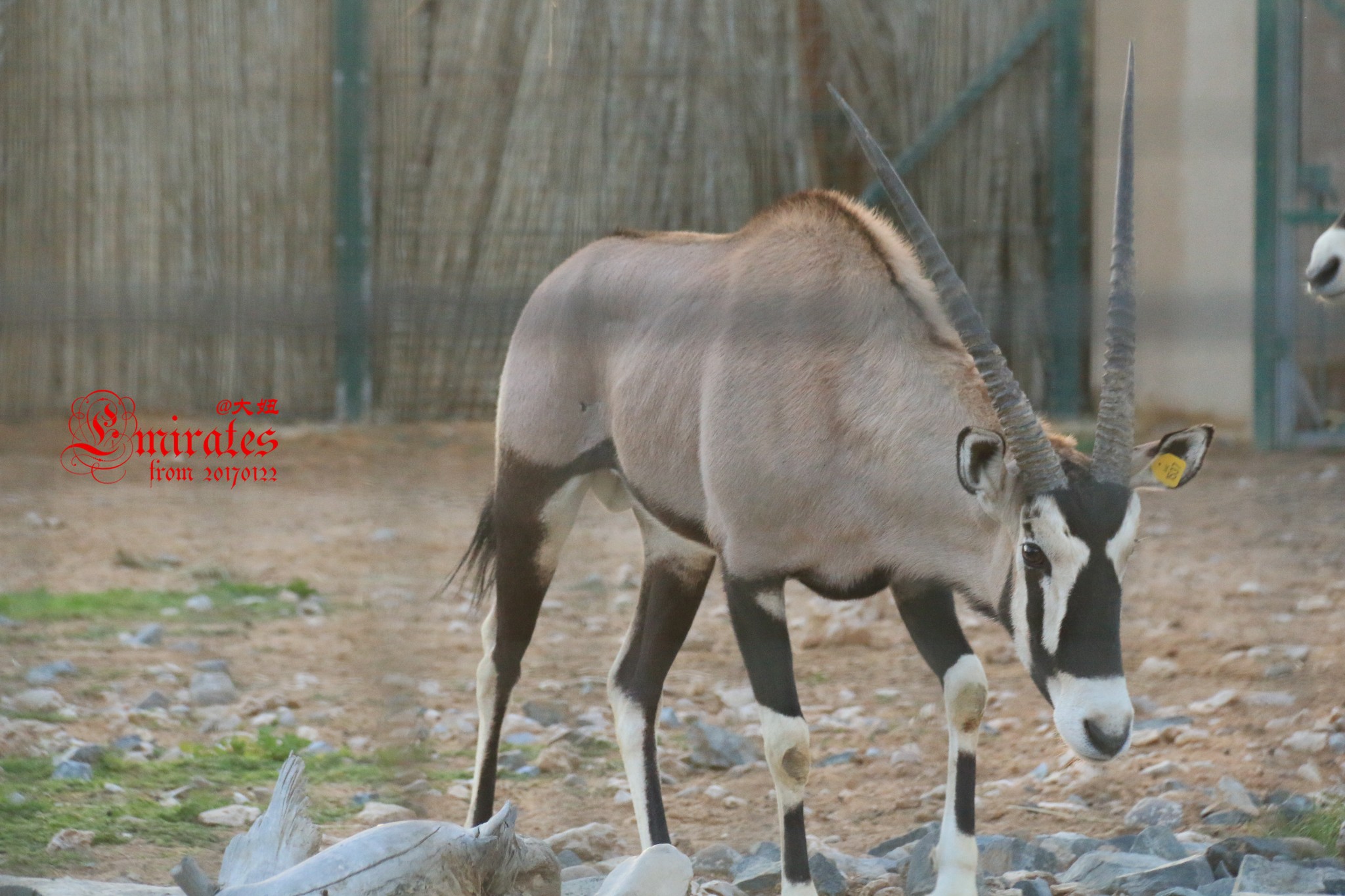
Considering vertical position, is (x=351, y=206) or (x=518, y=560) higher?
(x=351, y=206)

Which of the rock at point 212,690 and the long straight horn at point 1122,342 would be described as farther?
the rock at point 212,690

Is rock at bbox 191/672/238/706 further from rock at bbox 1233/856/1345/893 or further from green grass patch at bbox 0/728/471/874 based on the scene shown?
rock at bbox 1233/856/1345/893

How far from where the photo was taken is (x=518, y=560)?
12.3ft

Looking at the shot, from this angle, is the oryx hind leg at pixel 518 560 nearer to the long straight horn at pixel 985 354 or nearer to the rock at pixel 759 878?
the rock at pixel 759 878

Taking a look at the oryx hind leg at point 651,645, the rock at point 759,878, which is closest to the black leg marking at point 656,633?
the oryx hind leg at point 651,645

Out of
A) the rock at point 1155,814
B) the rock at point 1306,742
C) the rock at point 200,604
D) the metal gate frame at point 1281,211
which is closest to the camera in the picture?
the rock at point 1155,814

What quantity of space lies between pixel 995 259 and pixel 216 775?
16.3ft

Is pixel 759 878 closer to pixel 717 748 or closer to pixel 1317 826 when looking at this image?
pixel 717 748

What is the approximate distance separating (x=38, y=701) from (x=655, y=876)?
7.92 ft

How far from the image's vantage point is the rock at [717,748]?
4266mm

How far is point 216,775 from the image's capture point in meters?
3.96

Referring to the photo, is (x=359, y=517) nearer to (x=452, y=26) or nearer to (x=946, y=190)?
(x=452, y=26)

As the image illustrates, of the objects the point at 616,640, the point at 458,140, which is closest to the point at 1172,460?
the point at 616,640

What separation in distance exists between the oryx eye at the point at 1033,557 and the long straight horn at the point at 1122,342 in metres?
0.17
